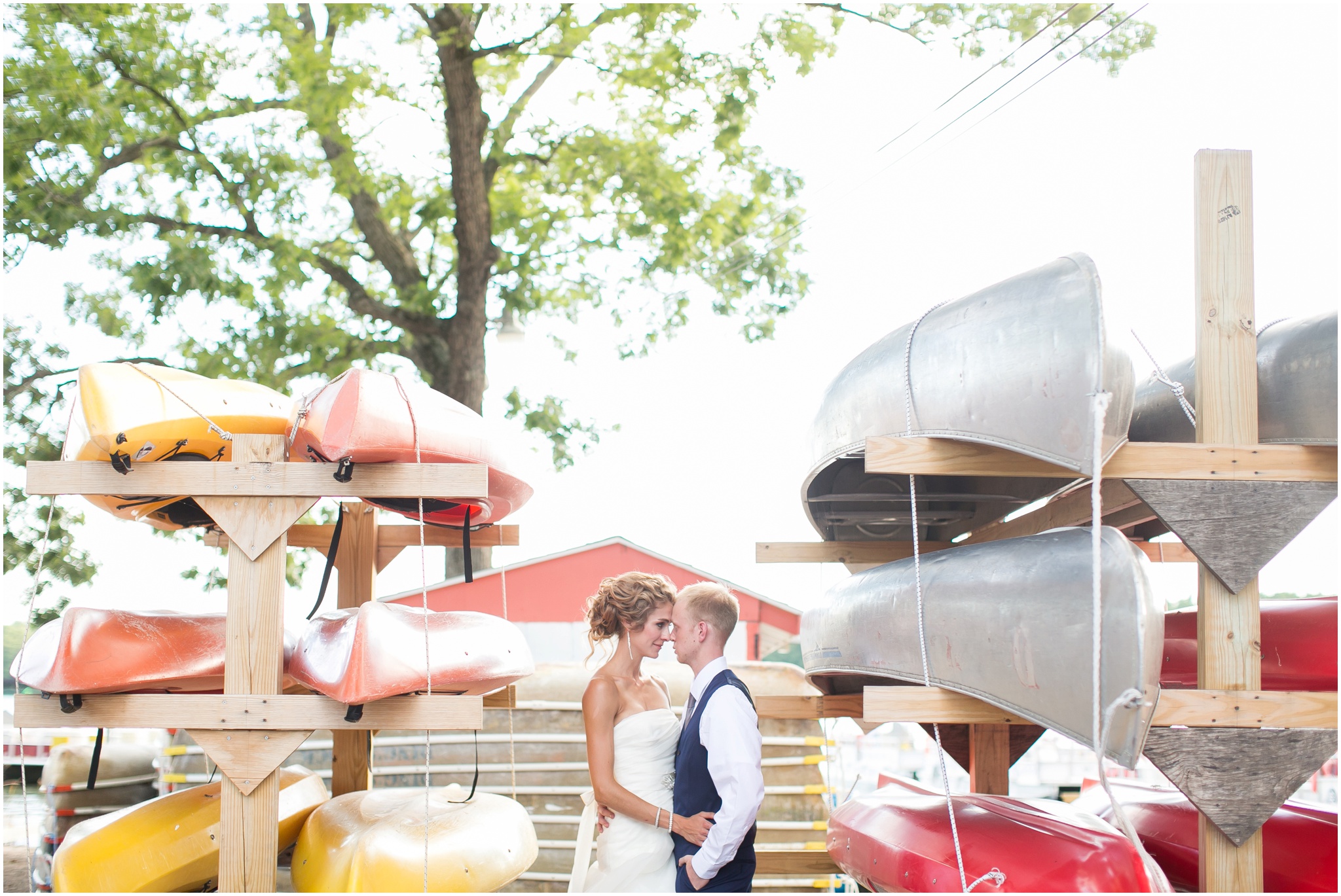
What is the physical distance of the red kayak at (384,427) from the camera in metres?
2.74

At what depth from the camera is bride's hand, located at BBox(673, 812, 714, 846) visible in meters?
2.96

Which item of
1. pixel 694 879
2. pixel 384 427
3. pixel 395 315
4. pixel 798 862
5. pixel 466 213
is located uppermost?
pixel 466 213

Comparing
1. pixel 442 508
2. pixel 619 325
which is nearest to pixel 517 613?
A: pixel 619 325

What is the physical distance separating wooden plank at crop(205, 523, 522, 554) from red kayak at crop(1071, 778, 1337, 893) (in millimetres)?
2518

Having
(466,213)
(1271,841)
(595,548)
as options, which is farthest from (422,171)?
(1271,841)

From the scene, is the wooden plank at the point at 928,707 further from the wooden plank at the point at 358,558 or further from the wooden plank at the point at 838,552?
the wooden plank at the point at 358,558

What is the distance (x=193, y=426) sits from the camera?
2.90m

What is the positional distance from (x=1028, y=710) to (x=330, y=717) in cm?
189

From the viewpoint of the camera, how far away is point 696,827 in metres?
2.97

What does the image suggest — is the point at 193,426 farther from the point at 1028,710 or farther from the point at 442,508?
the point at 1028,710

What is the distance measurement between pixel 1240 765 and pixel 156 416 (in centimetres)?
307

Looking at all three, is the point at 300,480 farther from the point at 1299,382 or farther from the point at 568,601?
the point at 568,601

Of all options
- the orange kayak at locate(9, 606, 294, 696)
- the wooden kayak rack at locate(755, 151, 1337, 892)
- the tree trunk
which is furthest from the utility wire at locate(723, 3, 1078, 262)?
the orange kayak at locate(9, 606, 294, 696)

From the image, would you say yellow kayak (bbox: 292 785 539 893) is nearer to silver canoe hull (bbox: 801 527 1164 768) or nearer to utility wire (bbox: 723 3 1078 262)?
silver canoe hull (bbox: 801 527 1164 768)
